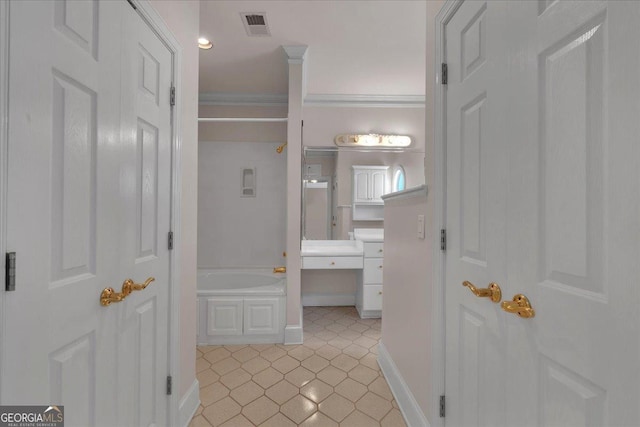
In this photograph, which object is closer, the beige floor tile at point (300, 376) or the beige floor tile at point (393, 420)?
the beige floor tile at point (393, 420)

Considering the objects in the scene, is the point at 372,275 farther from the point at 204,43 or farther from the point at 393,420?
the point at 204,43

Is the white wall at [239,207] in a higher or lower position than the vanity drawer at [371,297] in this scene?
higher

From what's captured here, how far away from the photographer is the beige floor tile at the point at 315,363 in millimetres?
2324

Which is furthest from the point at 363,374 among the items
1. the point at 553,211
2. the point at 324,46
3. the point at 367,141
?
the point at 324,46

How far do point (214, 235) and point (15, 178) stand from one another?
318cm

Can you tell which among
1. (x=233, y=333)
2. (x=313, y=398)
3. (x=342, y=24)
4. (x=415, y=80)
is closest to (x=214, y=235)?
(x=233, y=333)

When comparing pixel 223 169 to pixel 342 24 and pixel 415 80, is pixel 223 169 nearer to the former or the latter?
pixel 342 24

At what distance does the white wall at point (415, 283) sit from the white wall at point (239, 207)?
1926 millimetres

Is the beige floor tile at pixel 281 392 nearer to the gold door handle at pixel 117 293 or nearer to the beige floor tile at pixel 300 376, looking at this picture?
the beige floor tile at pixel 300 376

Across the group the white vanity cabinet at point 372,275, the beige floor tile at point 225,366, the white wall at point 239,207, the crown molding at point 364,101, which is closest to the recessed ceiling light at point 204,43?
the white wall at point 239,207

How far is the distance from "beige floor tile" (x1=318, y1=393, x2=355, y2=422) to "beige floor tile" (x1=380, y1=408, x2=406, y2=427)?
204mm

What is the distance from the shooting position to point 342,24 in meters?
2.40

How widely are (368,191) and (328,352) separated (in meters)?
1.94

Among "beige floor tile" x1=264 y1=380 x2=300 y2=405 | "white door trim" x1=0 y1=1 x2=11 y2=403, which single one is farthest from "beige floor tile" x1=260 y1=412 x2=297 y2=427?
"white door trim" x1=0 y1=1 x2=11 y2=403
